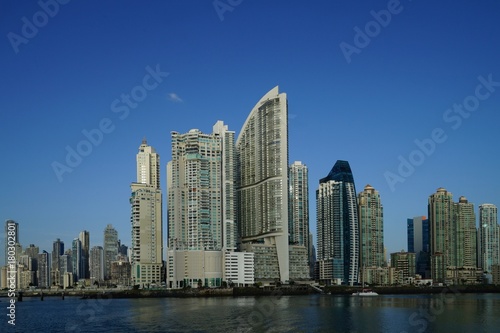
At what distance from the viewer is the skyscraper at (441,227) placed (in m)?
193

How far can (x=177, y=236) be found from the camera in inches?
5679

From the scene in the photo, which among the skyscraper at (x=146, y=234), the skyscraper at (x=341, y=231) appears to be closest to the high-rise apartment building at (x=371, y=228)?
the skyscraper at (x=341, y=231)

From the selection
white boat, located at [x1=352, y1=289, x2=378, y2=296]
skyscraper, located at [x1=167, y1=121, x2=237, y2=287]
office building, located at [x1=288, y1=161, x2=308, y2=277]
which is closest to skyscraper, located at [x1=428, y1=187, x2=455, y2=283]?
office building, located at [x1=288, y1=161, x2=308, y2=277]

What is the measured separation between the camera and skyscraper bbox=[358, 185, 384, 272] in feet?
624

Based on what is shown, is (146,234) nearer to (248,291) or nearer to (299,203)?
(248,291)

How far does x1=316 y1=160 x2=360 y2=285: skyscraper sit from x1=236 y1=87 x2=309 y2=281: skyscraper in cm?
2320

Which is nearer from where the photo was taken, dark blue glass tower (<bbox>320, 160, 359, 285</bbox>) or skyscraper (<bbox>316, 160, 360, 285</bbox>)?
dark blue glass tower (<bbox>320, 160, 359, 285</bbox>)

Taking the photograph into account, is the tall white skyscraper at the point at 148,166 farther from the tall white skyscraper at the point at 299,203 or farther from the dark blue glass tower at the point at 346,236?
the dark blue glass tower at the point at 346,236

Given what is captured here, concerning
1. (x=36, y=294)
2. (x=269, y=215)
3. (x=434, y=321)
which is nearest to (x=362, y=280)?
(x=269, y=215)

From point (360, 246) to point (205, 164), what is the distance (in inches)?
2616

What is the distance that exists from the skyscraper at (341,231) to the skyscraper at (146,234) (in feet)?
167

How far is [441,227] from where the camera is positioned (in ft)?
635

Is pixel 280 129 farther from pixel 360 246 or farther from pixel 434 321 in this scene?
pixel 434 321

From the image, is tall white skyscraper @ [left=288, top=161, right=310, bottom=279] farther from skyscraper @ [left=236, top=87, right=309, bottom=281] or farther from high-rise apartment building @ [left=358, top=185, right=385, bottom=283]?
high-rise apartment building @ [left=358, top=185, right=385, bottom=283]
